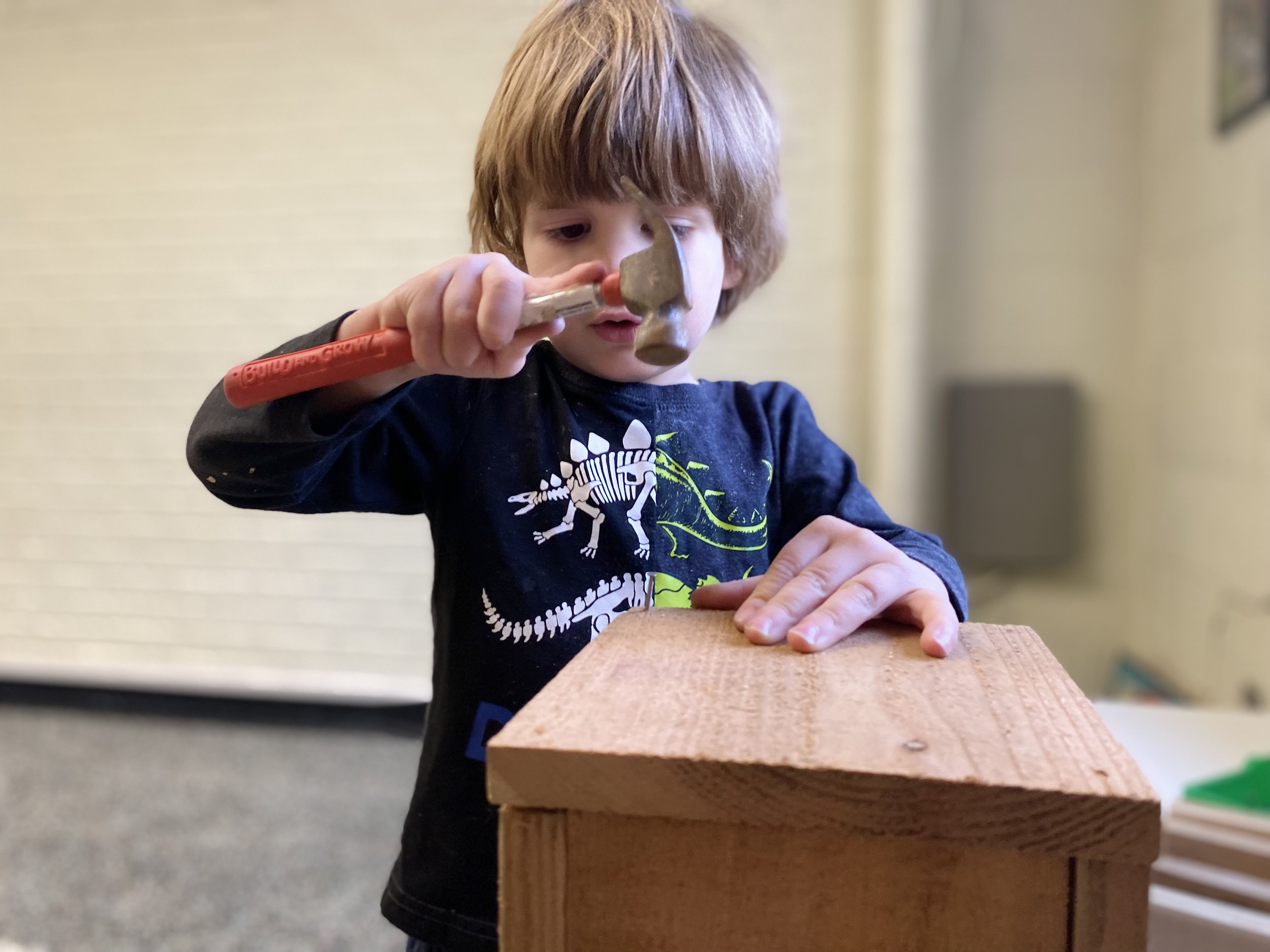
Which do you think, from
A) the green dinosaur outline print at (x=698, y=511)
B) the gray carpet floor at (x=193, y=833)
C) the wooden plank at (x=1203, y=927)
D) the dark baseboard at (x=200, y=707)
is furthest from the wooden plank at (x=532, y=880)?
the dark baseboard at (x=200, y=707)

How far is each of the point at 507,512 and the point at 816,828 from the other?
0.33 metres

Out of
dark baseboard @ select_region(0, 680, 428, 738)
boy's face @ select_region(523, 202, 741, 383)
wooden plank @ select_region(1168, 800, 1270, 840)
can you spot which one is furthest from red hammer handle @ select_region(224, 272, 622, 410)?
dark baseboard @ select_region(0, 680, 428, 738)

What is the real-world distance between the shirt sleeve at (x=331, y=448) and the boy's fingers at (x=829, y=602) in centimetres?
25

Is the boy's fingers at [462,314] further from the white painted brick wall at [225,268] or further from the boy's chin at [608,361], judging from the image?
the white painted brick wall at [225,268]

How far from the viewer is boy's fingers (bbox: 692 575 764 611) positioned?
598mm

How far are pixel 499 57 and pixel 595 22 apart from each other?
83 centimetres

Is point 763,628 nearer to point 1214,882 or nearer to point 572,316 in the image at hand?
point 572,316

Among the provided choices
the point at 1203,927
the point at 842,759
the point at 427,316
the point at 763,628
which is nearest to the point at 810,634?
the point at 763,628

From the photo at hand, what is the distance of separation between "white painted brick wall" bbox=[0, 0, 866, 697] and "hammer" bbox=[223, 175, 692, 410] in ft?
3.90

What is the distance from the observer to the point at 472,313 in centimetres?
48

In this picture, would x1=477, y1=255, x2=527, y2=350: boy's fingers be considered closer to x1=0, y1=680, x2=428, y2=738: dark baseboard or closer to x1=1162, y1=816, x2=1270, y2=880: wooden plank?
x1=1162, y1=816, x2=1270, y2=880: wooden plank

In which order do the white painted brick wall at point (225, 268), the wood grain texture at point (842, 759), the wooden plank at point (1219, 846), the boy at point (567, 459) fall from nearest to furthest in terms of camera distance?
the wood grain texture at point (842, 759) < the boy at point (567, 459) < the wooden plank at point (1219, 846) < the white painted brick wall at point (225, 268)

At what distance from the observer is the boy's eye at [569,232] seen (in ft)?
2.06

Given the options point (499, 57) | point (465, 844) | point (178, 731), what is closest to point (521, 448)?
point (465, 844)
